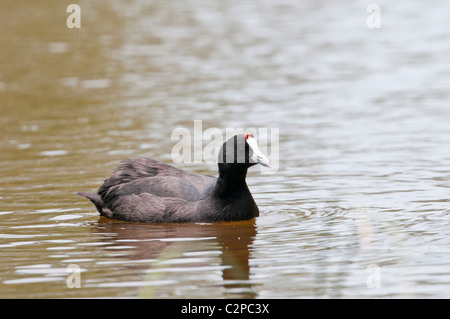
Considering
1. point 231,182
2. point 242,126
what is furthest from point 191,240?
point 242,126

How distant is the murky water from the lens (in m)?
8.23

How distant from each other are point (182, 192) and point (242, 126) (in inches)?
195

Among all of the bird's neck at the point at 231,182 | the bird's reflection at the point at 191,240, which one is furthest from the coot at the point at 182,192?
the bird's reflection at the point at 191,240

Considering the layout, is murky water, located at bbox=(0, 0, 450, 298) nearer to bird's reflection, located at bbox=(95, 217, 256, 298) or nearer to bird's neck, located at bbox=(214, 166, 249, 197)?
bird's reflection, located at bbox=(95, 217, 256, 298)

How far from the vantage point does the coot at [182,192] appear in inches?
397

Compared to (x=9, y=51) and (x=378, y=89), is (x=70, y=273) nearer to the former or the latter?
(x=378, y=89)

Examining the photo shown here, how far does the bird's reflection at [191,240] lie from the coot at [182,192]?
112 mm

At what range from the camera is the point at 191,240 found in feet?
31.0

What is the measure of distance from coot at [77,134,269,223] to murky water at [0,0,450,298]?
173mm

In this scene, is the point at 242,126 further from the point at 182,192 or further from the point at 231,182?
the point at 231,182

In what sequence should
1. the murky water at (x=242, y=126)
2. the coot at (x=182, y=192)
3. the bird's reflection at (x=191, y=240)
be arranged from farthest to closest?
the coot at (x=182, y=192), the bird's reflection at (x=191, y=240), the murky water at (x=242, y=126)

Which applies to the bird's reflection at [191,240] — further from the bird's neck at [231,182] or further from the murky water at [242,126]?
the bird's neck at [231,182]
